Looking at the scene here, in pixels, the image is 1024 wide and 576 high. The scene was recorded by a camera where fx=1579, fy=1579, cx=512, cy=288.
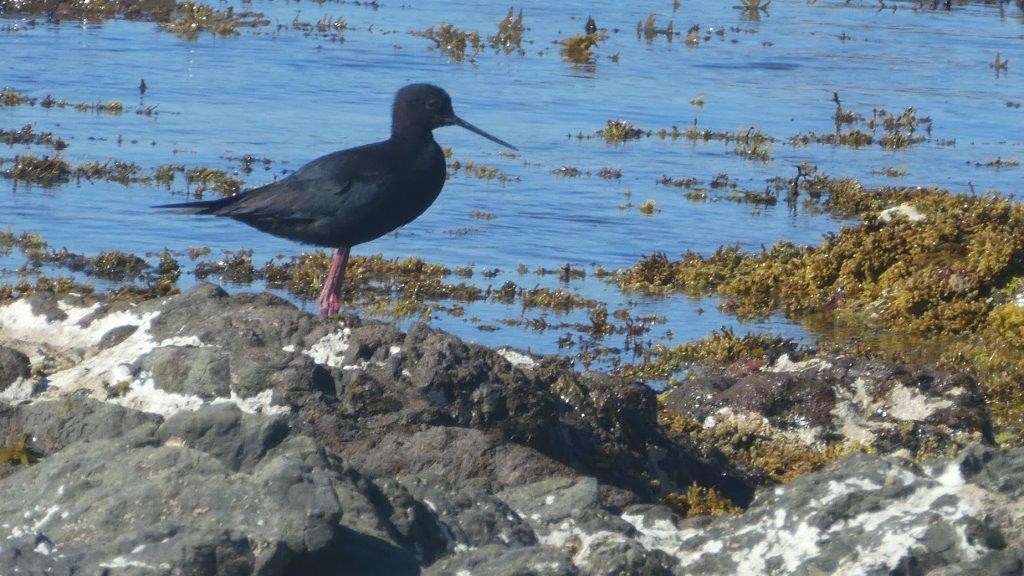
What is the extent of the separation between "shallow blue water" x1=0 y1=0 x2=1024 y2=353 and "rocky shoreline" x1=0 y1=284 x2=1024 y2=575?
98.6 inches

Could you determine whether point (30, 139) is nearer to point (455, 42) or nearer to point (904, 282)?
point (904, 282)

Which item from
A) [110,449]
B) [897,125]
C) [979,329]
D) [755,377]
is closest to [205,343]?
[110,449]

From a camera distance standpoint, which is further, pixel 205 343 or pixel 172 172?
pixel 172 172

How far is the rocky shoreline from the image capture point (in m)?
3.56

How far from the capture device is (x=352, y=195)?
273 inches

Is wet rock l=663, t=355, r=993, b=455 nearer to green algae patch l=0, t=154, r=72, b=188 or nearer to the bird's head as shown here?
the bird's head

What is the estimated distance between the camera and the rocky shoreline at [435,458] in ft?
11.7

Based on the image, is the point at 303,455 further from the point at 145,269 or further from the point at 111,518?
the point at 145,269

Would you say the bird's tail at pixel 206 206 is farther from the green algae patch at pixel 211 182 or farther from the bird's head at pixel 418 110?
the green algae patch at pixel 211 182

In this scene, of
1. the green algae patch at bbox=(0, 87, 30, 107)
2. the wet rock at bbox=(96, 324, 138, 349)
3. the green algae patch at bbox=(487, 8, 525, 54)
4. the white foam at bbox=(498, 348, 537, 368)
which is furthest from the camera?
the green algae patch at bbox=(487, 8, 525, 54)

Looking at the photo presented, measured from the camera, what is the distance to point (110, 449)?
13.0 ft

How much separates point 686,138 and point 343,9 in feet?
35.0

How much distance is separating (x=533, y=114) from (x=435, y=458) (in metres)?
12.1

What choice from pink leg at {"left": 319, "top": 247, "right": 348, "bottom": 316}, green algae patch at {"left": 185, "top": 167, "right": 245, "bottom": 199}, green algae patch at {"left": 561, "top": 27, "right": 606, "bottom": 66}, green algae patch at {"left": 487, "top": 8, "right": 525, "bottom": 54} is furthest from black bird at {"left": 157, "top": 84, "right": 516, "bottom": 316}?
green algae patch at {"left": 487, "top": 8, "right": 525, "bottom": 54}
